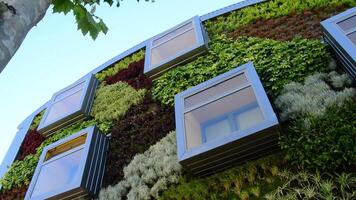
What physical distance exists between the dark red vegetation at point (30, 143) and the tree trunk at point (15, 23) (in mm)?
10705

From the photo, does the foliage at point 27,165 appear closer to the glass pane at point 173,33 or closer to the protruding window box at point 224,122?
the glass pane at point 173,33

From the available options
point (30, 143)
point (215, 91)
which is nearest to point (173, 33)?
point (215, 91)

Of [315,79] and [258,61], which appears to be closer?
[315,79]

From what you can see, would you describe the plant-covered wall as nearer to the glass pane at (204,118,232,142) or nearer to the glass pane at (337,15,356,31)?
the glass pane at (337,15,356,31)

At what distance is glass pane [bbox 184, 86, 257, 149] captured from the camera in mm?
8234

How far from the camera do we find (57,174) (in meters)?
10.1

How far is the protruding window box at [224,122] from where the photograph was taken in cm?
738

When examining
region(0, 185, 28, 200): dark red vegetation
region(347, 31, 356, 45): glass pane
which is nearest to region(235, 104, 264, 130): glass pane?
region(347, 31, 356, 45): glass pane

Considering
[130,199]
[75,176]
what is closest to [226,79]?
[130,199]

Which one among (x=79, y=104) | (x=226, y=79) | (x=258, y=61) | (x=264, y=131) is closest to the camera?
(x=264, y=131)

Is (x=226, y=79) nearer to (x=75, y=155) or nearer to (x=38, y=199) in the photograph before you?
(x=75, y=155)

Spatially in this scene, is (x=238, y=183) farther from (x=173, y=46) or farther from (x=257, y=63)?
(x=173, y=46)

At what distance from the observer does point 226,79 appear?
30.4 ft

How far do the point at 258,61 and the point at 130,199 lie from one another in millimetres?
4490
